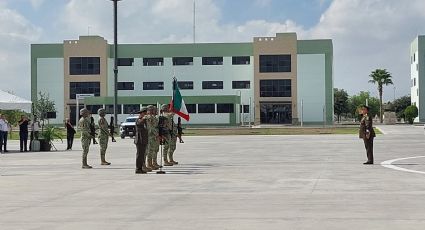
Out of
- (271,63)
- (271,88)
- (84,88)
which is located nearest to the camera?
(271,63)

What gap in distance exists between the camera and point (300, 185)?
1487 cm

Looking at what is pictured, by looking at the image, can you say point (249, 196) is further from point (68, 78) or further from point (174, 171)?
point (68, 78)

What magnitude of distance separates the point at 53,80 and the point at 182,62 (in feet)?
63.4

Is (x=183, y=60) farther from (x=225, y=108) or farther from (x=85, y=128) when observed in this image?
(x=85, y=128)

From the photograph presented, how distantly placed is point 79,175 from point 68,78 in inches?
3251

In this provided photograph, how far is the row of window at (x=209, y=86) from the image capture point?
96.2 m

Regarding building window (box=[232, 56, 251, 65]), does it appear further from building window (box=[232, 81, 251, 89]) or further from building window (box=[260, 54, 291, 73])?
building window (box=[260, 54, 291, 73])

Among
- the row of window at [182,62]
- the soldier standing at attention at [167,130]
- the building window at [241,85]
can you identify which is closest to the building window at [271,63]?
the row of window at [182,62]

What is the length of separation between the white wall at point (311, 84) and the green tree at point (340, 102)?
47324 millimetres

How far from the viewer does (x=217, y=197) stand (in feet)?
42.0

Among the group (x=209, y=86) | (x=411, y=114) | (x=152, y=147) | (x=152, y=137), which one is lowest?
(x=152, y=147)

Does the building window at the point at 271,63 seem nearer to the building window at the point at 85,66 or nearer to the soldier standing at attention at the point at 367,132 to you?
the building window at the point at 85,66

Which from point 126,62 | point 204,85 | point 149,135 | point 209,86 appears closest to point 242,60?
point 209,86

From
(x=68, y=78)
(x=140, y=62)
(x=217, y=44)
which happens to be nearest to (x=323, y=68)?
(x=217, y=44)
